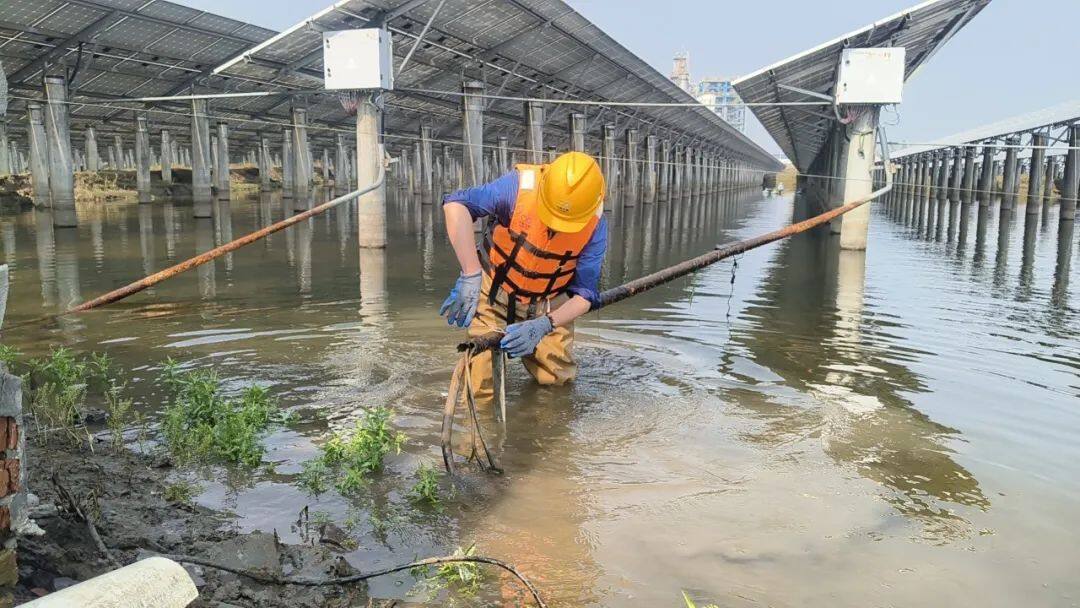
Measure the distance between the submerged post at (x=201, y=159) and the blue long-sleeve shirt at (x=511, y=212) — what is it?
899 inches

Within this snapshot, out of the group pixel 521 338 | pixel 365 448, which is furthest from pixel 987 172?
pixel 365 448

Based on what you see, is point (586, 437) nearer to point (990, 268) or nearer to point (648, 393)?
point (648, 393)

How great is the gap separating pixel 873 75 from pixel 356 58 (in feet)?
35.9

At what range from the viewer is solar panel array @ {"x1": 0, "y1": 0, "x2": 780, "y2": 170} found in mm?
17953

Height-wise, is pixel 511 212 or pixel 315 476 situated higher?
pixel 511 212

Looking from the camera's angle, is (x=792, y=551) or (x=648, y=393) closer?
(x=792, y=551)

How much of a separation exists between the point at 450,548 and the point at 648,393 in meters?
3.05

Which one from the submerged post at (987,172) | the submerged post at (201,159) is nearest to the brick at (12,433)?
the submerged post at (201,159)

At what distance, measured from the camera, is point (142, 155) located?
31.1 metres

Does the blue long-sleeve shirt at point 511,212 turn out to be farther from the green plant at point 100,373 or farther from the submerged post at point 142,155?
the submerged post at point 142,155

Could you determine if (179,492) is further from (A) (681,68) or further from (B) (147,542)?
(A) (681,68)

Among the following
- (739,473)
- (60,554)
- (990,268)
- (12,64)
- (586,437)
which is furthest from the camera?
(12,64)

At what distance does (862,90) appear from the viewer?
16859mm

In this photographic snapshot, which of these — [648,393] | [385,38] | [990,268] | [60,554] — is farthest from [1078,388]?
[385,38]
